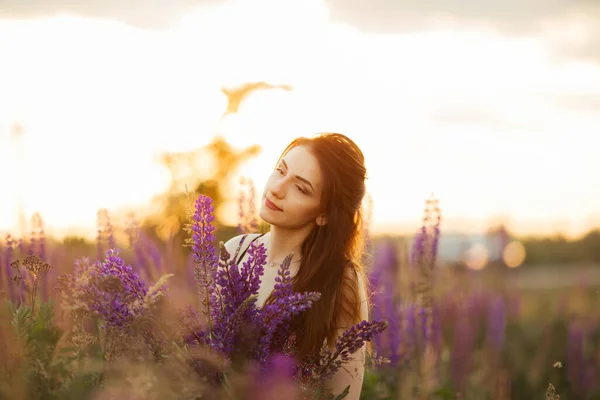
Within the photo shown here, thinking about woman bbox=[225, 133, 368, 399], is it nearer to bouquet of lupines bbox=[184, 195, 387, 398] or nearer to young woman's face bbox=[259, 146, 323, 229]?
young woman's face bbox=[259, 146, 323, 229]

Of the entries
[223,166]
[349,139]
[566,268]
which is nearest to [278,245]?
[349,139]

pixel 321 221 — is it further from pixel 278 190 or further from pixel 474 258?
pixel 474 258

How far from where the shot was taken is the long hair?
199 centimetres

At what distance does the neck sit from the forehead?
177mm

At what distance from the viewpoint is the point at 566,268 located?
13094mm

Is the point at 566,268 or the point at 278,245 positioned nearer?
the point at 278,245

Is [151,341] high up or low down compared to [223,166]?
down

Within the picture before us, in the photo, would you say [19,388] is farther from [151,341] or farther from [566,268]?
[566,268]

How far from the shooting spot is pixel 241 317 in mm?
1331

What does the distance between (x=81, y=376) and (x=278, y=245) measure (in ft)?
4.11

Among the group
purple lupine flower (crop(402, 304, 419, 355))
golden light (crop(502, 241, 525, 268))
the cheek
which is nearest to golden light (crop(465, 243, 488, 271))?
golden light (crop(502, 241, 525, 268))

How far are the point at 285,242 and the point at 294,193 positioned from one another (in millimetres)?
219

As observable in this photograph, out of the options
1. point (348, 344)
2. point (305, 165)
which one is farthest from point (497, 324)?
point (348, 344)

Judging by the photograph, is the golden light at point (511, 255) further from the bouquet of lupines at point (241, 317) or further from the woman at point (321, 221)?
the bouquet of lupines at point (241, 317)
